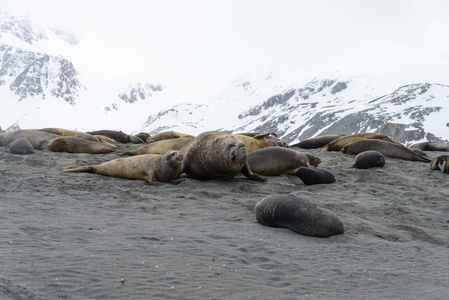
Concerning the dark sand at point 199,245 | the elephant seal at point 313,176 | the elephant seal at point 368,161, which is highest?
the elephant seal at point 368,161

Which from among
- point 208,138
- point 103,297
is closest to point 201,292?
point 103,297

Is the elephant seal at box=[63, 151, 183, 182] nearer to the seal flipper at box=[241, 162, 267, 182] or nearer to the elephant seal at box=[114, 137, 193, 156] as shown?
the seal flipper at box=[241, 162, 267, 182]

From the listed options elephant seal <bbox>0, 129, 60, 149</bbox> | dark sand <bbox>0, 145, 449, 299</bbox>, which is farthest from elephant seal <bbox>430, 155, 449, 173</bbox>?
A: elephant seal <bbox>0, 129, 60, 149</bbox>

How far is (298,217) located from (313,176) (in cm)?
325

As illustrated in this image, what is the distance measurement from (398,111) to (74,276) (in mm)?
100192

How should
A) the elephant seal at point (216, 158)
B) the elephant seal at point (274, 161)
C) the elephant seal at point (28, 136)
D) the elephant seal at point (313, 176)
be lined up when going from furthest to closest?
the elephant seal at point (28, 136), the elephant seal at point (274, 161), the elephant seal at point (313, 176), the elephant seal at point (216, 158)

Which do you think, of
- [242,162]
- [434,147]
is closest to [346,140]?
[434,147]

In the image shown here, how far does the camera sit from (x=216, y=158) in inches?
281

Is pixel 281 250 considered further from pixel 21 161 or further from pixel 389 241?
pixel 21 161

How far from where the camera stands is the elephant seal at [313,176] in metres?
7.55

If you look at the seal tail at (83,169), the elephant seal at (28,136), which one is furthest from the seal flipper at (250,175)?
the elephant seal at (28,136)

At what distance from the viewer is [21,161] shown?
8828mm

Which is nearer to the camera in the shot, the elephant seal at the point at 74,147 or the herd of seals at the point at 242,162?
the herd of seals at the point at 242,162

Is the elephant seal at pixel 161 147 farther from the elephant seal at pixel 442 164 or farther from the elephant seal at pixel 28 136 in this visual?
the elephant seal at pixel 442 164
